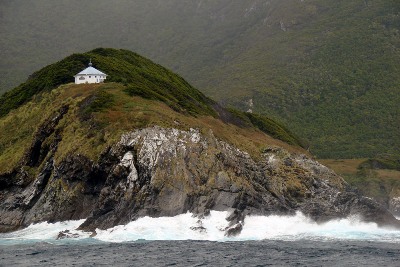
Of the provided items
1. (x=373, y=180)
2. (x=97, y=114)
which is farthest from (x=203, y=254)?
(x=373, y=180)

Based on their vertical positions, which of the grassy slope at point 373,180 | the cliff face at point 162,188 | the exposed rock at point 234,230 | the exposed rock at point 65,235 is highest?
the grassy slope at point 373,180

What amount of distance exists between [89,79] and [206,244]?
4771 centimetres

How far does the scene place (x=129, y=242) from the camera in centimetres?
6122

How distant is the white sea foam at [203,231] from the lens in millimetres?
66000

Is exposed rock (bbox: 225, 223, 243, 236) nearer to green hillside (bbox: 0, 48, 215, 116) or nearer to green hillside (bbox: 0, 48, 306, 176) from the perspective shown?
green hillside (bbox: 0, 48, 306, 176)

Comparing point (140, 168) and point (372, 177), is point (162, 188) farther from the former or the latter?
point (372, 177)

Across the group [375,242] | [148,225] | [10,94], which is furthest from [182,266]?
[10,94]

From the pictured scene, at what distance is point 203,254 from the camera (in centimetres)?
5441

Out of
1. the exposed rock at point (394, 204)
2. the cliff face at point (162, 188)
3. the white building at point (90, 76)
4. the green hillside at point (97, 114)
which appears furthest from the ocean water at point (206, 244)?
the exposed rock at point (394, 204)

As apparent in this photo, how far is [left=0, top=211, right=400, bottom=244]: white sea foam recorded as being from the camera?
66.0 meters

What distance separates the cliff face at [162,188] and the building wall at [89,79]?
58.9 feet

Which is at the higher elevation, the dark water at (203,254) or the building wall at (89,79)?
the building wall at (89,79)

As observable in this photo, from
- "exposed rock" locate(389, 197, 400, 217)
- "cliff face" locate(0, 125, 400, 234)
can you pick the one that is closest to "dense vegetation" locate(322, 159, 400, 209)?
"exposed rock" locate(389, 197, 400, 217)

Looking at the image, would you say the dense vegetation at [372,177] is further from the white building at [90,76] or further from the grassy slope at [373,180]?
the white building at [90,76]
